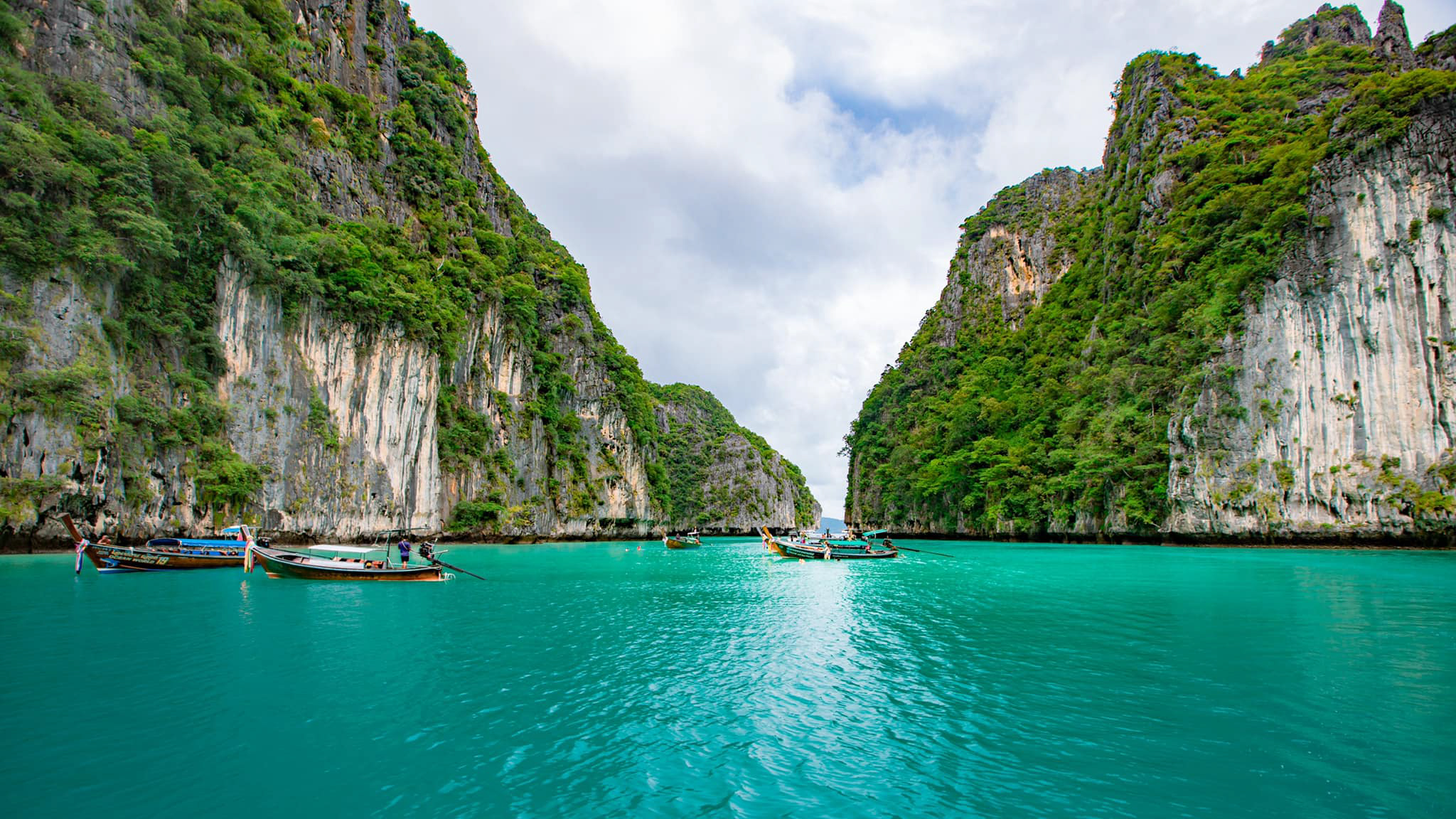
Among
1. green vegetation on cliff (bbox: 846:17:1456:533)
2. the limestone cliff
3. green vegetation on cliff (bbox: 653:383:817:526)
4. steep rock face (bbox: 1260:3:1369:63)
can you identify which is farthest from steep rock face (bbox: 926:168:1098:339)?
the limestone cliff

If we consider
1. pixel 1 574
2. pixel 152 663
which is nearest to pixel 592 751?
pixel 152 663

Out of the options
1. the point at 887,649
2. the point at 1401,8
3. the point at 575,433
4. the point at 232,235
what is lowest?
the point at 887,649

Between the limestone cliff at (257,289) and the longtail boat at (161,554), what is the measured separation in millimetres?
2332

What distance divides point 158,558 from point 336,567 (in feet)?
24.8

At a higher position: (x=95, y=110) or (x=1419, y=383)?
(x=95, y=110)

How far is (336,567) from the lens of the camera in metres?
19.6

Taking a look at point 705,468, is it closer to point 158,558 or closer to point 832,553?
point 832,553

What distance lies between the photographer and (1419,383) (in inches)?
1126

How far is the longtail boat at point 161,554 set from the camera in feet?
64.6

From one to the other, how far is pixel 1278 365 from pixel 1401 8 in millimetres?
42137

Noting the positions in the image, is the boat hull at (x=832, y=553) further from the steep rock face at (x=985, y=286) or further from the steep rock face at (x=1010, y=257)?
the steep rock face at (x=1010, y=257)

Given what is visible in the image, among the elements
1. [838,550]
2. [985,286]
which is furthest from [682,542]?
[985,286]

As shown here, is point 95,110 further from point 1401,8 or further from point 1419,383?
point 1401,8

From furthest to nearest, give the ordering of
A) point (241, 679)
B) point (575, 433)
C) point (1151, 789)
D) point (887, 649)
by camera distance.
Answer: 1. point (575, 433)
2. point (887, 649)
3. point (241, 679)
4. point (1151, 789)
